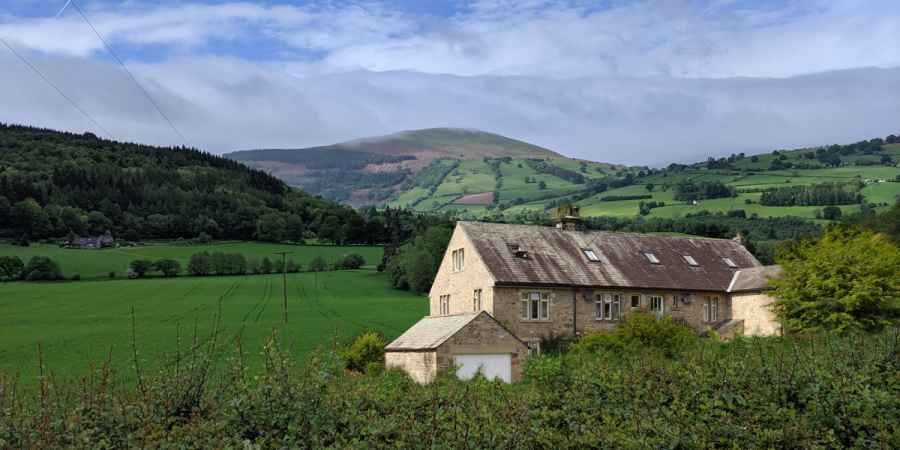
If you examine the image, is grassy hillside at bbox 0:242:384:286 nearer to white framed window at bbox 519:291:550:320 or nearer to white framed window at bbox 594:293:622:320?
A: white framed window at bbox 519:291:550:320

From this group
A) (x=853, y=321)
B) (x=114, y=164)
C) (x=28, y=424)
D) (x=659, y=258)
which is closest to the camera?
(x=28, y=424)

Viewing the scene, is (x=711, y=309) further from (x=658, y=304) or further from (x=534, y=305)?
(x=534, y=305)

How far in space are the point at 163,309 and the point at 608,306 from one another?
141 ft

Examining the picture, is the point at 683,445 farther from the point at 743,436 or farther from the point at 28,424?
the point at 28,424

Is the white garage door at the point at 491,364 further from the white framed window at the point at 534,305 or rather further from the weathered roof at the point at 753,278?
the weathered roof at the point at 753,278

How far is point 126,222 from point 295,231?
24.4m

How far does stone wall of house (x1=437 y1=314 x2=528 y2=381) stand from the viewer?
35.2 meters

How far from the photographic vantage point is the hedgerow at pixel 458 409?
930 centimetres

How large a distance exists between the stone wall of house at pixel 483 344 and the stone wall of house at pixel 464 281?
4.61 metres

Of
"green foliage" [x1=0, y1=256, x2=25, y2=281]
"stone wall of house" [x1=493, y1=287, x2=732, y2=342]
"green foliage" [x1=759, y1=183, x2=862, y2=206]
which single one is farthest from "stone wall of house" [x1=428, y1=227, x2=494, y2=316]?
"green foliage" [x1=759, y1=183, x2=862, y2=206]

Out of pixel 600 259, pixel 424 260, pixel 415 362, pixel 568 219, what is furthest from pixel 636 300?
pixel 424 260

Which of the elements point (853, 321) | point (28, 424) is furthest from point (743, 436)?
point (853, 321)

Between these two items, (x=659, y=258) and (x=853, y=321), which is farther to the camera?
(x=659, y=258)

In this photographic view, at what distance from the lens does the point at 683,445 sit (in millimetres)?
→ 10719
